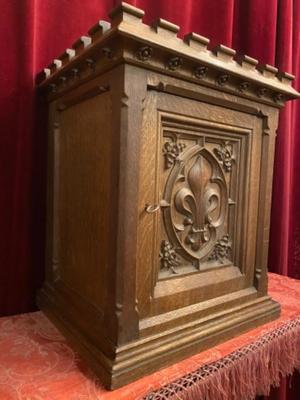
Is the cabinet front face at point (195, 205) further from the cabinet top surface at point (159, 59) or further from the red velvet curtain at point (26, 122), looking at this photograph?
the red velvet curtain at point (26, 122)

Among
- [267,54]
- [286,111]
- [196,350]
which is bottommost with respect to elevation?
[196,350]

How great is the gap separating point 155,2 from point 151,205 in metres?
0.87

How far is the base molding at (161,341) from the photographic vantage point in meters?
0.63

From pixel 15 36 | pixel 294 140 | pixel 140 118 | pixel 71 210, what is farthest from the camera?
pixel 294 140

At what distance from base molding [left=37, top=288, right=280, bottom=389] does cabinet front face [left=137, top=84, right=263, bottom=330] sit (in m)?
0.03

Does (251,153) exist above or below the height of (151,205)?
above

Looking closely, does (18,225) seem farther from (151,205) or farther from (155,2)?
(155,2)

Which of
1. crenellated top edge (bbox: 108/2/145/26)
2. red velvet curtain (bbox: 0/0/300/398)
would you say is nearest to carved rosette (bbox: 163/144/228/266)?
crenellated top edge (bbox: 108/2/145/26)

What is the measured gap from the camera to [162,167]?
721 millimetres

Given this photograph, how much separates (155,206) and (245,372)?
0.41 meters

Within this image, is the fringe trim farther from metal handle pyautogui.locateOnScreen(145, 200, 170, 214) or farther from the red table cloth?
metal handle pyautogui.locateOnScreen(145, 200, 170, 214)

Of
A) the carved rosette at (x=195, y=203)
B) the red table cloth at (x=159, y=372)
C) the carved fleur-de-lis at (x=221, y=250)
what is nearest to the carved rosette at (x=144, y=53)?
the carved rosette at (x=195, y=203)

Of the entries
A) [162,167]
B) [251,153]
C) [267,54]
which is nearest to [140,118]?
[162,167]

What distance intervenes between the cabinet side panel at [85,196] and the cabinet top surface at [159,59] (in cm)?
7
